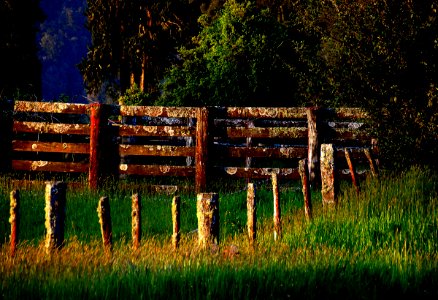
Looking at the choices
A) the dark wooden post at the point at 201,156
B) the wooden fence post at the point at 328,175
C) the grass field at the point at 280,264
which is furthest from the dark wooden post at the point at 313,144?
the wooden fence post at the point at 328,175

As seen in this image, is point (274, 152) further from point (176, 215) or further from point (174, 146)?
point (176, 215)

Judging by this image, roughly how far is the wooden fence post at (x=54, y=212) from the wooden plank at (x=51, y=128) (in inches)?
297

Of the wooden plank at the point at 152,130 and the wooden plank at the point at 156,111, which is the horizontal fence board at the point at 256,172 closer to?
the wooden plank at the point at 152,130

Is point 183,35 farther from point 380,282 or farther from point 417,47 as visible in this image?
point 380,282

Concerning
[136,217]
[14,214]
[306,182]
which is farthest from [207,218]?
[306,182]

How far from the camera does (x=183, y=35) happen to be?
33125 millimetres

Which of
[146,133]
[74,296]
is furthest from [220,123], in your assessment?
[74,296]

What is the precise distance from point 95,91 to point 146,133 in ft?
69.8

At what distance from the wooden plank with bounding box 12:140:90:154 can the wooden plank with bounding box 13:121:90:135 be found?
0.29 m

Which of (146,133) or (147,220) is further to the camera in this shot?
(146,133)

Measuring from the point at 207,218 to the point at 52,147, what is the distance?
26.9 feet

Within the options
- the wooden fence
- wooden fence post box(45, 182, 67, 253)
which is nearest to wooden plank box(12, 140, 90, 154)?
the wooden fence

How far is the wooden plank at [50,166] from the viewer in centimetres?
1349

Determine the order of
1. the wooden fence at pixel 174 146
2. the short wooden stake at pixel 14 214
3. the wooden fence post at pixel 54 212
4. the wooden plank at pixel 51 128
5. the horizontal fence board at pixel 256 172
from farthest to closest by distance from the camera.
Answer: the wooden plank at pixel 51 128 < the horizontal fence board at pixel 256 172 < the wooden fence at pixel 174 146 < the wooden fence post at pixel 54 212 < the short wooden stake at pixel 14 214
